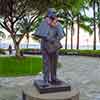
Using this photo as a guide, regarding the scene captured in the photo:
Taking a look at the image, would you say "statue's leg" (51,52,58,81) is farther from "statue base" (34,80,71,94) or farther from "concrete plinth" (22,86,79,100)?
"concrete plinth" (22,86,79,100)

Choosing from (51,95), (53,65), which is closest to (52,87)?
(51,95)

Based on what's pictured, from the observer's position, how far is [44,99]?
5734 mm

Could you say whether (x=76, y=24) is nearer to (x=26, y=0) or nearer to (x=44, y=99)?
(x=26, y=0)

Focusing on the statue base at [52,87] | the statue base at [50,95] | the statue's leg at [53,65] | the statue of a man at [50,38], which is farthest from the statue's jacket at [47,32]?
the statue base at [50,95]

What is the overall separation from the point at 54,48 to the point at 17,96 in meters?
2.80

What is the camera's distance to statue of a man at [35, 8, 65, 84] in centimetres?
598

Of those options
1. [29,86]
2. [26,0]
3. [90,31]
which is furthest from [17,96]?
[90,31]

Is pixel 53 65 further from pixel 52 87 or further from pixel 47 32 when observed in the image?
pixel 47 32

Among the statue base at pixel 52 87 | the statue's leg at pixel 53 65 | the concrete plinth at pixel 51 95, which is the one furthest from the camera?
the statue's leg at pixel 53 65

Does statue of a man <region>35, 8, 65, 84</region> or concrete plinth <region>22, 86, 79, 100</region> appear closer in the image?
concrete plinth <region>22, 86, 79, 100</region>

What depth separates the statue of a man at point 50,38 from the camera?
5.98 meters

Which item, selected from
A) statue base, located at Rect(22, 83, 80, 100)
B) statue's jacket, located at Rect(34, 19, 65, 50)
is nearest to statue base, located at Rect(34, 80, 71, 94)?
statue base, located at Rect(22, 83, 80, 100)

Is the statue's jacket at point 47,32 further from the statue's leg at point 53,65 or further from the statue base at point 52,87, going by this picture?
the statue base at point 52,87

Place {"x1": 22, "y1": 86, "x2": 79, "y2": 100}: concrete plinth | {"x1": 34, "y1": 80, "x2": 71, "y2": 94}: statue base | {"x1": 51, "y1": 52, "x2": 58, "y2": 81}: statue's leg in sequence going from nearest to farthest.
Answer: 1. {"x1": 22, "y1": 86, "x2": 79, "y2": 100}: concrete plinth
2. {"x1": 34, "y1": 80, "x2": 71, "y2": 94}: statue base
3. {"x1": 51, "y1": 52, "x2": 58, "y2": 81}: statue's leg
